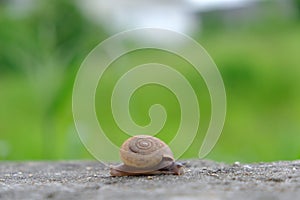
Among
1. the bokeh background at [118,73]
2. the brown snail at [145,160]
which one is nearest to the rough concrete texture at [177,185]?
the brown snail at [145,160]

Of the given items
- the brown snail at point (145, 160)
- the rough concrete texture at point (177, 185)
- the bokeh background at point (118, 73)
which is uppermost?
the bokeh background at point (118, 73)

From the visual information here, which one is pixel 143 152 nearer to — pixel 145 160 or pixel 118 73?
pixel 145 160

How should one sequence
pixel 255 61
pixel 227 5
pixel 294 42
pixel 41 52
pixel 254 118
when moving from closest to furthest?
pixel 41 52 < pixel 254 118 < pixel 255 61 < pixel 294 42 < pixel 227 5

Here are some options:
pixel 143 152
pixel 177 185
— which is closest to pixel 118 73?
pixel 143 152

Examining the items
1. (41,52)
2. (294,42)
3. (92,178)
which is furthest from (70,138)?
(294,42)

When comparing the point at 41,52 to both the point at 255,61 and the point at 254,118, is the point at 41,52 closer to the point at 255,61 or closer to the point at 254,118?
the point at 254,118

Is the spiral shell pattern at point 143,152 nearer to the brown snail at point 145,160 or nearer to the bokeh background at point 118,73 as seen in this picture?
the brown snail at point 145,160
